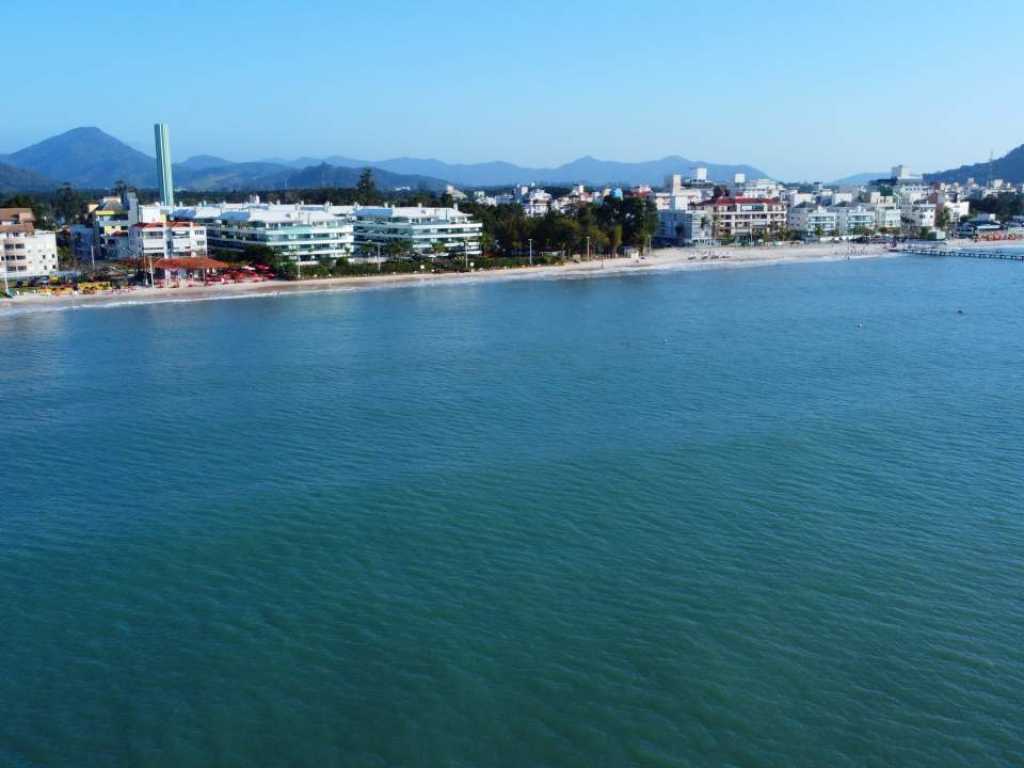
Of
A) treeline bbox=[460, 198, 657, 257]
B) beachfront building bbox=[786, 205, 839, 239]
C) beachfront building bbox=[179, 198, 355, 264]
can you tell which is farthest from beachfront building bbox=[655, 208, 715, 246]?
beachfront building bbox=[179, 198, 355, 264]

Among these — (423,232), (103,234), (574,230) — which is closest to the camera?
(103,234)

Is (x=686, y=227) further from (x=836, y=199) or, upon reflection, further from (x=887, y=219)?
(x=836, y=199)

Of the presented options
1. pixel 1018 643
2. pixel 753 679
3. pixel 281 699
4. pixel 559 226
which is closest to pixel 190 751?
pixel 281 699

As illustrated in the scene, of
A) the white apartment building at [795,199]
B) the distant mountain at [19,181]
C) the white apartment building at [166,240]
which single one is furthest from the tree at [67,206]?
the distant mountain at [19,181]

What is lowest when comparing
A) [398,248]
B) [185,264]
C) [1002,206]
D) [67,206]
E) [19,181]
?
[185,264]

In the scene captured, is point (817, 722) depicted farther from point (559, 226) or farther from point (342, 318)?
point (559, 226)

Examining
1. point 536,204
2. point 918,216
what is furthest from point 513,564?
point 536,204

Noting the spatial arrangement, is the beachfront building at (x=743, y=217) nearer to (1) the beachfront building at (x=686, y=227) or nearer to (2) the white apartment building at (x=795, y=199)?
(1) the beachfront building at (x=686, y=227)
